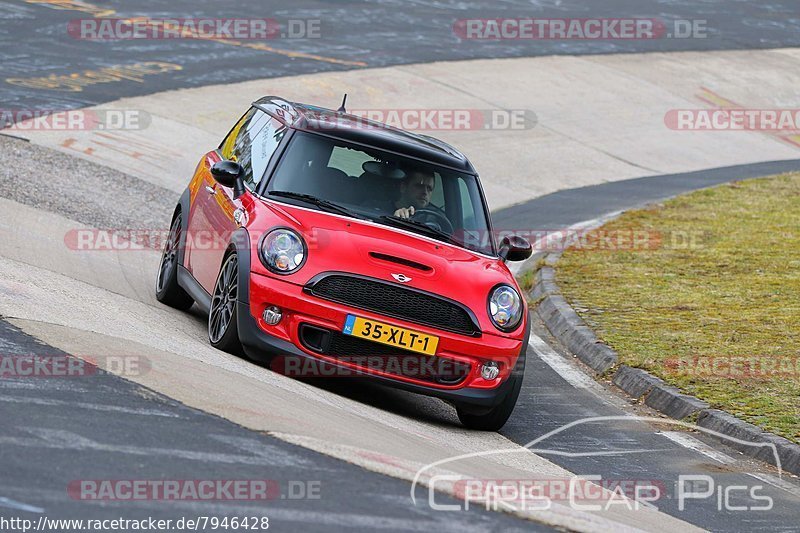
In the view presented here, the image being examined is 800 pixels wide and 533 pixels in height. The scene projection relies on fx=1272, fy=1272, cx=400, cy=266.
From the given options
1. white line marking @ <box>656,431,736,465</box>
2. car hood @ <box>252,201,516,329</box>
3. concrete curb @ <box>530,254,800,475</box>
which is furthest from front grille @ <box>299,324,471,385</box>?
concrete curb @ <box>530,254,800,475</box>

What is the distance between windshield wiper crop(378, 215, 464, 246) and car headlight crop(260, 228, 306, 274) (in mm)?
763

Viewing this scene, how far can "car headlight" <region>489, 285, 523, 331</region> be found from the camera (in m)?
7.67

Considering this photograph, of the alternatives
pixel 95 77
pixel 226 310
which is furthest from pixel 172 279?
pixel 95 77

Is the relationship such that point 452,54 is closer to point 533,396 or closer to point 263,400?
point 533,396

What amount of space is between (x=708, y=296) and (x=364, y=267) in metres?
5.68

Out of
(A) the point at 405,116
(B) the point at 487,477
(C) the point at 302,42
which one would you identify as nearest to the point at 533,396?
(B) the point at 487,477

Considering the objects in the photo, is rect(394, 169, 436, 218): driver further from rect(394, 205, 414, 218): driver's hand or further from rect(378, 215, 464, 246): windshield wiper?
rect(378, 215, 464, 246): windshield wiper

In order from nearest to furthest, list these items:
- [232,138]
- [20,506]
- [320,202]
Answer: [20,506] < [320,202] < [232,138]

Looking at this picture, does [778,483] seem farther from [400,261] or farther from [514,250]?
[400,261]

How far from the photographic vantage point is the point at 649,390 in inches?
366

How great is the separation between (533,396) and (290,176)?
2372 millimetres

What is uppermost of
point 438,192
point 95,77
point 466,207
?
point 438,192

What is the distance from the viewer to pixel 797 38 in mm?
32750

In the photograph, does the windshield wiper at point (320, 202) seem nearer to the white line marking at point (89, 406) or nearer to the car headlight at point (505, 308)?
the car headlight at point (505, 308)
